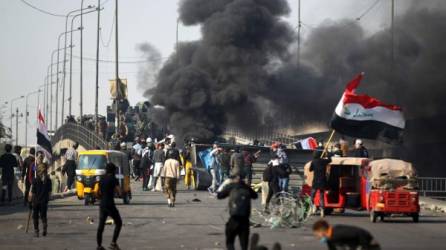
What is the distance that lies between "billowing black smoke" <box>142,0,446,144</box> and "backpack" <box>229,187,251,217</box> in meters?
38.0

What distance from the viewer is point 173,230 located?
19266mm

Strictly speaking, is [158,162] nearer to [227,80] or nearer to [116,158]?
[116,158]

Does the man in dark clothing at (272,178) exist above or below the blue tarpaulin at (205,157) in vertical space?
below

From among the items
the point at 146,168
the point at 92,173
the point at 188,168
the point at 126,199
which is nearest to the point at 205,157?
the point at 188,168

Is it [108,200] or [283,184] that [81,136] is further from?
[108,200]

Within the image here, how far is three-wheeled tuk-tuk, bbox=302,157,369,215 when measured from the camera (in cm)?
2309

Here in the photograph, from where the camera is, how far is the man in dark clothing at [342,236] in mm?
9633

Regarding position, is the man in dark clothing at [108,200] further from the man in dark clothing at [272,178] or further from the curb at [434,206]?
the curb at [434,206]

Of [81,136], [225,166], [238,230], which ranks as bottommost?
[238,230]

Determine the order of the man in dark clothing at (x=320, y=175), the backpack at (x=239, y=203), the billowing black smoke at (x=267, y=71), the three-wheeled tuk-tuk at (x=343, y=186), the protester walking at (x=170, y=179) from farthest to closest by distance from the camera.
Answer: the billowing black smoke at (x=267, y=71), the protester walking at (x=170, y=179), the three-wheeled tuk-tuk at (x=343, y=186), the man in dark clothing at (x=320, y=175), the backpack at (x=239, y=203)

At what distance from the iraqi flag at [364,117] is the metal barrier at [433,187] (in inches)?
326

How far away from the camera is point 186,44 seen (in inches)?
2285

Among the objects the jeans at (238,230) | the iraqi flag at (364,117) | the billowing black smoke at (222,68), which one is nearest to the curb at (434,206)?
the iraqi flag at (364,117)

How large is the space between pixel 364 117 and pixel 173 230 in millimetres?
7456
